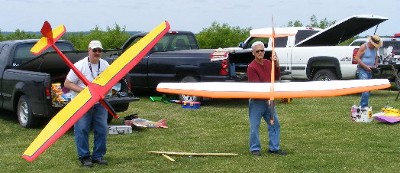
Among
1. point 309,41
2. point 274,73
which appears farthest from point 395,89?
point 274,73

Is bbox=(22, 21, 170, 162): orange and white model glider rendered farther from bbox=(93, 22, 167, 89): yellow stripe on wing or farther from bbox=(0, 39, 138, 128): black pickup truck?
bbox=(0, 39, 138, 128): black pickup truck

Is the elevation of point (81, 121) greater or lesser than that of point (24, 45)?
lesser

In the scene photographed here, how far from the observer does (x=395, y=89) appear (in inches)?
603

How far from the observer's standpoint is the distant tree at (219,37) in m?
22.1

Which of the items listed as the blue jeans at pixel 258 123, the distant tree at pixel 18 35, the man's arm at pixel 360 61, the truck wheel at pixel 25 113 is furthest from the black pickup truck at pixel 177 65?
the distant tree at pixel 18 35

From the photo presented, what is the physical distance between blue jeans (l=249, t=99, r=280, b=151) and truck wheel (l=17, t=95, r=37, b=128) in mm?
3893

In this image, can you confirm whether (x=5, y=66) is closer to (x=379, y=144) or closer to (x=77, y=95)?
(x=77, y=95)

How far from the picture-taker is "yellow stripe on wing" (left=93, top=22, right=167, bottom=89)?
6.46 metres

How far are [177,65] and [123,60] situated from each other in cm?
587

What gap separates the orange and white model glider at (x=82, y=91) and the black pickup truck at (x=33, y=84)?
7.13ft

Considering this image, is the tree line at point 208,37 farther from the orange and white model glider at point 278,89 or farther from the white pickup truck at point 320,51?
the orange and white model glider at point 278,89

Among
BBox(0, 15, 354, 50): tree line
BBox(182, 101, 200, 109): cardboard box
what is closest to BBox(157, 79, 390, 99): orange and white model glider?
BBox(182, 101, 200, 109): cardboard box

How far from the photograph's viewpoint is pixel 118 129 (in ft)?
29.4

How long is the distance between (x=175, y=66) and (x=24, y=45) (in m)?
3.47
